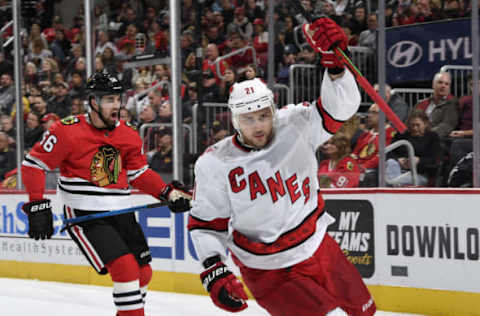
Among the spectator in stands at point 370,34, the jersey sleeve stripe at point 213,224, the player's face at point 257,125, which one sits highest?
the spectator in stands at point 370,34

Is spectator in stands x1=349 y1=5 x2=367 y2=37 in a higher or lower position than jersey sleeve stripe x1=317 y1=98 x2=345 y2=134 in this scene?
higher

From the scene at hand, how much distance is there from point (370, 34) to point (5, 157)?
3799 millimetres

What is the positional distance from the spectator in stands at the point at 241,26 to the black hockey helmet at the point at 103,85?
2.02m

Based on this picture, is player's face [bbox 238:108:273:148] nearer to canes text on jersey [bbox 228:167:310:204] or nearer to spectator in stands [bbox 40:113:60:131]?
canes text on jersey [bbox 228:167:310:204]

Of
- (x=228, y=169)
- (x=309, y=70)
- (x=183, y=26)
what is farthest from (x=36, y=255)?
(x=228, y=169)

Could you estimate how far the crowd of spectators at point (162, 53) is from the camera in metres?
5.61

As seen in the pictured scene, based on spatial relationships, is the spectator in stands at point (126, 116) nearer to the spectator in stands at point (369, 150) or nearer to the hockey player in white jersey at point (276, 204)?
the spectator in stands at point (369, 150)

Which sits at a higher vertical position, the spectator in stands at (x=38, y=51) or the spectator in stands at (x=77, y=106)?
the spectator in stands at (x=38, y=51)

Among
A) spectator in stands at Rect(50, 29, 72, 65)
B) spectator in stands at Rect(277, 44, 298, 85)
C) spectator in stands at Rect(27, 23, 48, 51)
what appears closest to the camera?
spectator in stands at Rect(277, 44, 298, 85)

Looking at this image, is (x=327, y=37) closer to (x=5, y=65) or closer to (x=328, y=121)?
(x=328, y=121)

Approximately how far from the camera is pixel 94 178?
4.11m

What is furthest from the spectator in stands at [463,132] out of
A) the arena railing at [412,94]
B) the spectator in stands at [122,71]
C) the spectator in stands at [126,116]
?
the spectator in stands at [122,71]

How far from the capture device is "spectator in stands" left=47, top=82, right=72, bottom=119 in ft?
24.2

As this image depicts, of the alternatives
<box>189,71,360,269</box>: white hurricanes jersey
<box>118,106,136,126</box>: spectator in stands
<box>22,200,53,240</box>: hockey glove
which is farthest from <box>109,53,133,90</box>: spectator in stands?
<box>189,71,360,269</box>: white hurricanes jersey
